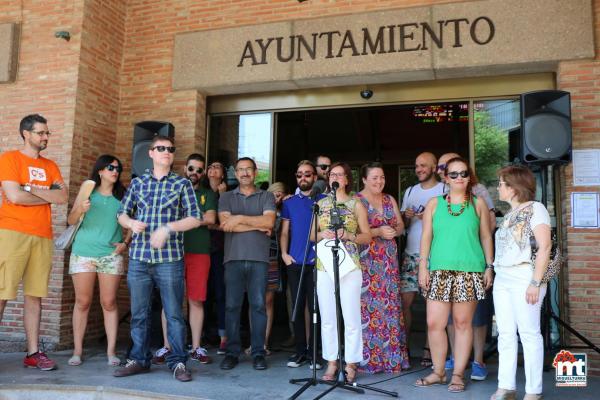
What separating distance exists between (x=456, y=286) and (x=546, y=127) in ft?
5.74

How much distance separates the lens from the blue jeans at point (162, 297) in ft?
12.9

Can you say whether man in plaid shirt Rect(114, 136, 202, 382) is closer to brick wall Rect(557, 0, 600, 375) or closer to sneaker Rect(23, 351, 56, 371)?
sneaker Rect(23, 351, 56, 371)

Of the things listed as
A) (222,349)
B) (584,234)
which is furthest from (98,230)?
(584,234)

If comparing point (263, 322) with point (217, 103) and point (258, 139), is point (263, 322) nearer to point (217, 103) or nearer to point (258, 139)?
point (258, 139)

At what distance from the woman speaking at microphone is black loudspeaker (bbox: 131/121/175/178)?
228 centimetres

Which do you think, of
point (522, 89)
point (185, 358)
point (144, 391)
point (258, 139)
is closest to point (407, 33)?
point (522, 89)

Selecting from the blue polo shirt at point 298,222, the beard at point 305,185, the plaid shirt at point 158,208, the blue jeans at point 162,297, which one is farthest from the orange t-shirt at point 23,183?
the beard at point 305,185

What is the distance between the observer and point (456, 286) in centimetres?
373

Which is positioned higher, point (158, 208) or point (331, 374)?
point (158, 208)

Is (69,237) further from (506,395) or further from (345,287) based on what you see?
(506,395)

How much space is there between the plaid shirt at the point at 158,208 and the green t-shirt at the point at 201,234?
0.55m

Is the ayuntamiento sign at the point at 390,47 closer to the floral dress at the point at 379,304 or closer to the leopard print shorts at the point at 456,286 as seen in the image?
the floral dress at the point at 379,304

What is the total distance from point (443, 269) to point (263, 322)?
1.62m

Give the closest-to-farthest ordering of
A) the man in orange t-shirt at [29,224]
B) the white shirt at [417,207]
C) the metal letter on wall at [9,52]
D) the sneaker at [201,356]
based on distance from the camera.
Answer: the man in orange t-shirt at [29,224] → the sneaker at [201,356] → the white shirt at [417,207] → the metal letter on wall at [9,52]
